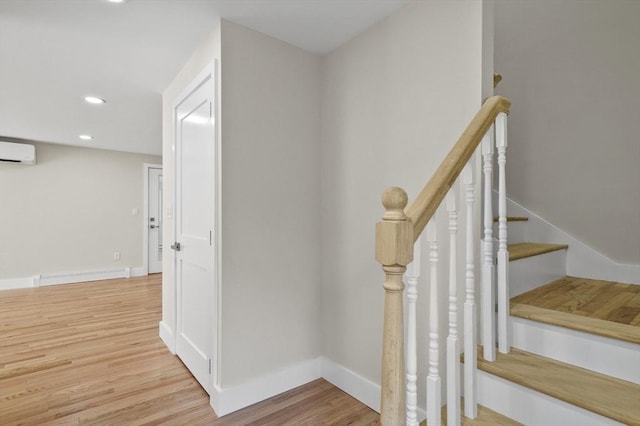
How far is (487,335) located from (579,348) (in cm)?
33

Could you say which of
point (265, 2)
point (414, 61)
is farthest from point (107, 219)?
point (414, 61)

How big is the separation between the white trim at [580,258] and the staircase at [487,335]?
0.57 metres

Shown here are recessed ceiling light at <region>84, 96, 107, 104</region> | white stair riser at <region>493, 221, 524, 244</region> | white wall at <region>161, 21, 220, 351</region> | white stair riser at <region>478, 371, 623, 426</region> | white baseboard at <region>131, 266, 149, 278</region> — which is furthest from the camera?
white baseboard at <region>131, 266, 149, 278</region>

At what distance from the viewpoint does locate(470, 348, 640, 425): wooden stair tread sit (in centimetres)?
95

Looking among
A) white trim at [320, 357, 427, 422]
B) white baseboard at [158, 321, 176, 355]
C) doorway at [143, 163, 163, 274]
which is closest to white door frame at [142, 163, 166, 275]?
doorway at [143, 163, 163, 274]

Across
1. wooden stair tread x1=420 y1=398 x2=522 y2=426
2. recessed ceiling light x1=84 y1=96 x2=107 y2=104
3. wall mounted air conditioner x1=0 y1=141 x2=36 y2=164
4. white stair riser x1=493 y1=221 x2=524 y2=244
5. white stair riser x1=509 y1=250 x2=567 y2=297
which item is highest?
recessed ceiling light x1=84 y1=96 x2=107 y2=104

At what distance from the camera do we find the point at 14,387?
208 cm

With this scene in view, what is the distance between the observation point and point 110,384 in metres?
2.11

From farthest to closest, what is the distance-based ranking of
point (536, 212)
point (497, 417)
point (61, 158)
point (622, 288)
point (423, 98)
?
point (61, 158), point (536, 212), point (622, 288), point (423, 98), point (497, 417)

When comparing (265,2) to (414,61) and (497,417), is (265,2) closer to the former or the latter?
(414,61)

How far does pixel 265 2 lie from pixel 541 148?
1.96 meters

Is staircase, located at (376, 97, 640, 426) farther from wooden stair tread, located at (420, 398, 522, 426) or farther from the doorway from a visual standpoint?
the doorway

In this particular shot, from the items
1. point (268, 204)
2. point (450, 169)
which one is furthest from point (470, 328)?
point (268, 204)

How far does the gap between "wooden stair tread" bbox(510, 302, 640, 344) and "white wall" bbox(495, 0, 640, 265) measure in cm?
103
